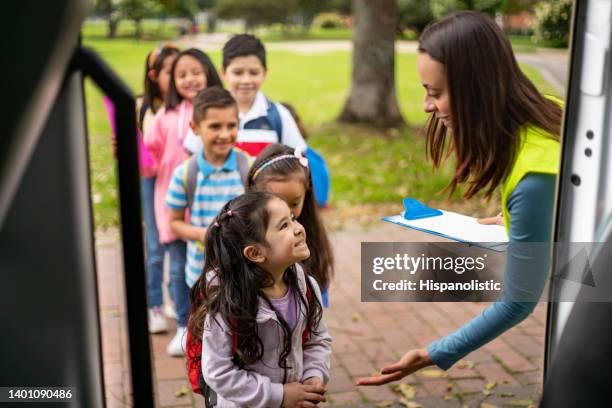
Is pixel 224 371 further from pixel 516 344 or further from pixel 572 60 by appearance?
pixel 516 344

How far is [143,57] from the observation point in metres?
2.48

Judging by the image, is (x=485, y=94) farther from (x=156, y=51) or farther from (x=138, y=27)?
(x=156, y=51)

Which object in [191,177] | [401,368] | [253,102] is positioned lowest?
[401,368]

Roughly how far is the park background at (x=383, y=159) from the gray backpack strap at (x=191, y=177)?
28cm

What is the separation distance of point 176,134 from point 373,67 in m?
2.21

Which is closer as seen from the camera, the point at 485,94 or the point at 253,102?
the point at 485,94

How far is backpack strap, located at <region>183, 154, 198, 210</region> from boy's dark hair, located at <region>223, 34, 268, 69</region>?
0.37 m

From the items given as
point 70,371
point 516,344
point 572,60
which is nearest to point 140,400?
point 70,371

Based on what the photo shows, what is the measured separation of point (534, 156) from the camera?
192cm

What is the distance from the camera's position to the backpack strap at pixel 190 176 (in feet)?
8.97

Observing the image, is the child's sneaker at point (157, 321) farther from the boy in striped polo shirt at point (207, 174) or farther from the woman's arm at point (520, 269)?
the woman's arm at point (520, 269)

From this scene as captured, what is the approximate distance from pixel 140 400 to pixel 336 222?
4.25 m

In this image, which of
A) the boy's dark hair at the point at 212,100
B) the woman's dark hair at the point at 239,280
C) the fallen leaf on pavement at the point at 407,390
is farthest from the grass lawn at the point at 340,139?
the fallen leaf on pavement at the point at 407,390

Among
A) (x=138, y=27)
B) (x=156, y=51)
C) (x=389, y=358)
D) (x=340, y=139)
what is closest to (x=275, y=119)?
(x=156, y=51)
